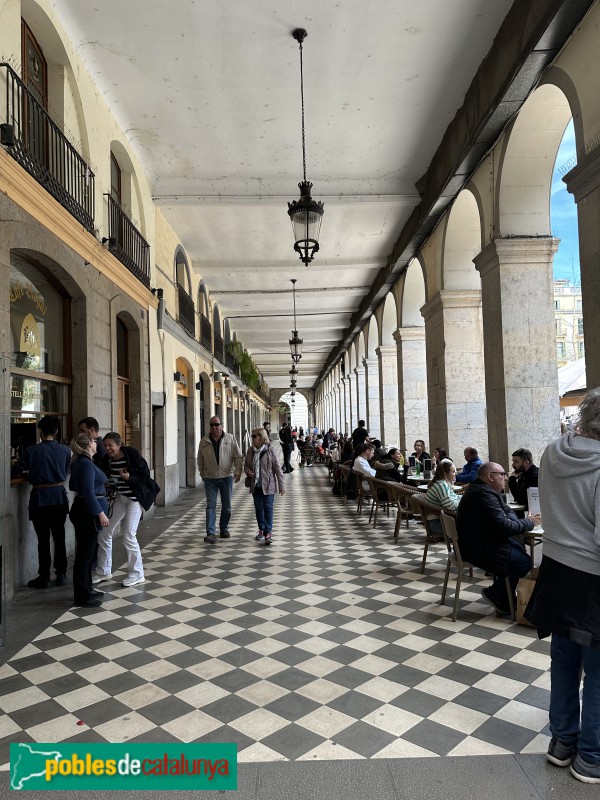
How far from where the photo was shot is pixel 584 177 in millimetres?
4301

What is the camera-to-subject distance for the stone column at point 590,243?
4217mm

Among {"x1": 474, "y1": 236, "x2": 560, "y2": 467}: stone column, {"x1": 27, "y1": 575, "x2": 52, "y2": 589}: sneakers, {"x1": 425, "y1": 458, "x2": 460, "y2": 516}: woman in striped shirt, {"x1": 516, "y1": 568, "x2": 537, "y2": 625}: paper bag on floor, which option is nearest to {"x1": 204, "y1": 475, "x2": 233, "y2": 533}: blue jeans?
{"x1": 27, "y1": 575, "x2": 52, "y2": 589}: sneakers

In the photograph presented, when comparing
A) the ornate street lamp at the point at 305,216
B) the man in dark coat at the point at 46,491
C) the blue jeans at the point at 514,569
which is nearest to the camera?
the blue jeans at the point at 514,569

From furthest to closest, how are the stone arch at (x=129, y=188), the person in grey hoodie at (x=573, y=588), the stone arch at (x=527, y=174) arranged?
1. the stone arch at (x=129, y=188)
2. the stone arch at (x=527, y=174)
3. the person in grey hoodie at (x=573, y=588)

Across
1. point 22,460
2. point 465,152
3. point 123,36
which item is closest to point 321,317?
point 465,152

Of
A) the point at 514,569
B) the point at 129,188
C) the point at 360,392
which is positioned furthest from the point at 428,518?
the point at 360,392

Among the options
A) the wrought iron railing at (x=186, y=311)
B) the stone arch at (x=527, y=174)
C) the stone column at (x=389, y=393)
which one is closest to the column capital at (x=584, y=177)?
the stone arch at (x=527, y=174)

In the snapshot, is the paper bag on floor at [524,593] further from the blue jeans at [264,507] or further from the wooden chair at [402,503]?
the blue jeans at [264,507]

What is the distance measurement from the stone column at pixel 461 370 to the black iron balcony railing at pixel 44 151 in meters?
5.43

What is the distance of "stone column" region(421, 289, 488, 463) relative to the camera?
904 centimetres

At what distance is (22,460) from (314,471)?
14.2 metres

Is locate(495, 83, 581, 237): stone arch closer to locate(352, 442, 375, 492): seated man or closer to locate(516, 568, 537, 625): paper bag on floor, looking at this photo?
locate(352, 442, 375, 492): seated man

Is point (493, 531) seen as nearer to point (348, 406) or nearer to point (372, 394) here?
point (372, 394)

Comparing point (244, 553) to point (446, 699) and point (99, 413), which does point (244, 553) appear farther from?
point (446, 699)
